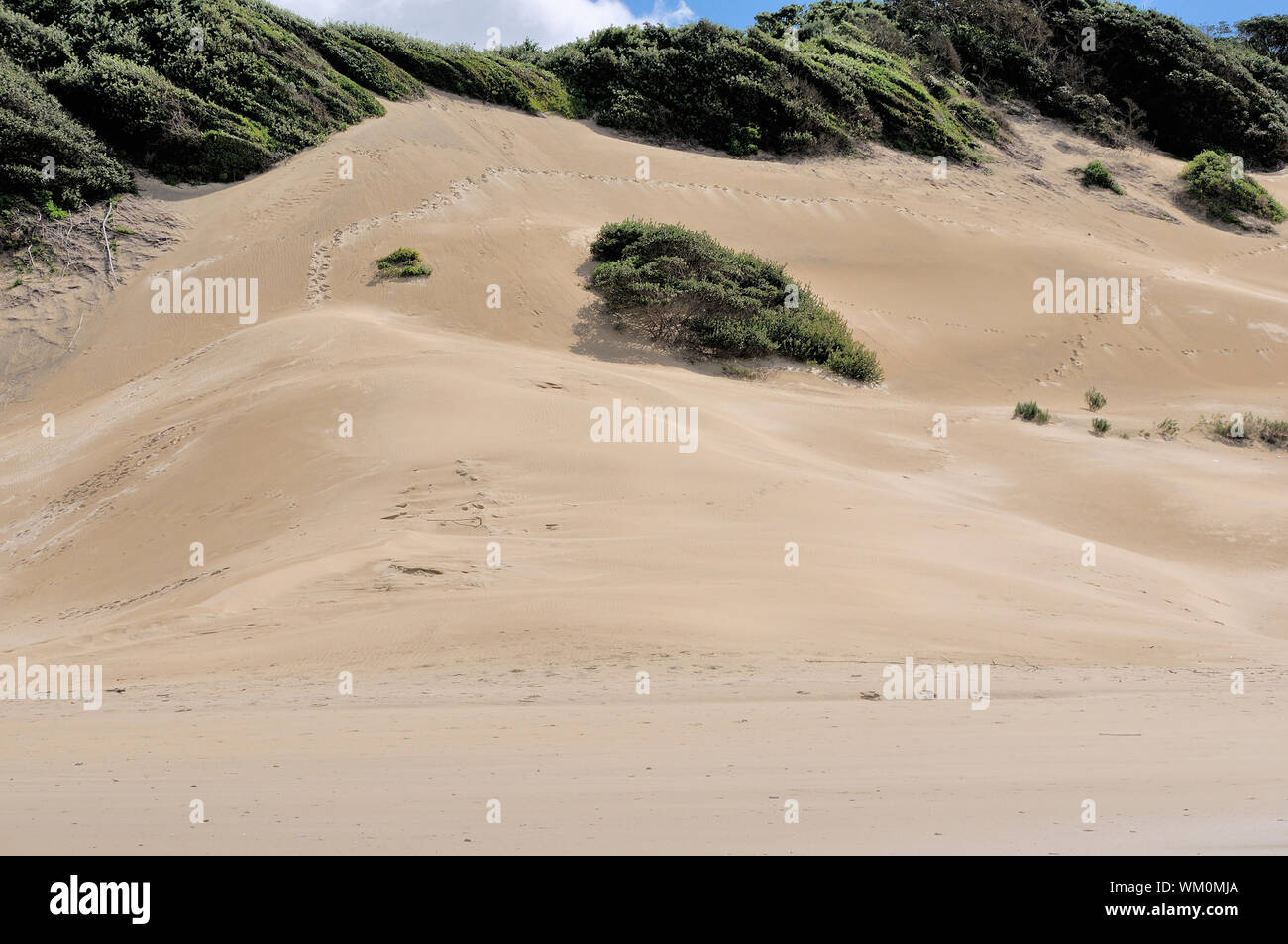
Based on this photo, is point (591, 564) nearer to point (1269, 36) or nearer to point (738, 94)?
point (738, 94)

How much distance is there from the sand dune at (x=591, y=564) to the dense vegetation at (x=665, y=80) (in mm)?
1979

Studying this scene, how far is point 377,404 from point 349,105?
1693 cm

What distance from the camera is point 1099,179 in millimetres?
29359

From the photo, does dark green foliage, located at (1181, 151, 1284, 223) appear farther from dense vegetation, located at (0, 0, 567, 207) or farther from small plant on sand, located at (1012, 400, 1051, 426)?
dense vegetation, located at (0, 0, 567, 207)

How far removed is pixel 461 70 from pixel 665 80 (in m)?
6.04

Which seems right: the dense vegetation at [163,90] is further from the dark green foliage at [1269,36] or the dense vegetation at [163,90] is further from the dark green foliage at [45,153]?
the dark green foliage at [1269,36]

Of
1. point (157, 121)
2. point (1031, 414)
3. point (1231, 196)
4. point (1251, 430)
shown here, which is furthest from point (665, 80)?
point (1251, 430)

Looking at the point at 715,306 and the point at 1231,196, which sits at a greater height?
the point at 1231,196

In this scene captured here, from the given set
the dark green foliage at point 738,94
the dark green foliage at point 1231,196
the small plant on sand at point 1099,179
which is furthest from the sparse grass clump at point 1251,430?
the dark green foliage at point 1231,196

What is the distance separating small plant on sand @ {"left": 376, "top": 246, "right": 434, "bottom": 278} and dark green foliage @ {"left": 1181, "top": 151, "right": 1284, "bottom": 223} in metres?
24.0

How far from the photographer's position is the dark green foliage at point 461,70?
27219 mm

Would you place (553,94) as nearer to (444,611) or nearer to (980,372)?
(980,372)

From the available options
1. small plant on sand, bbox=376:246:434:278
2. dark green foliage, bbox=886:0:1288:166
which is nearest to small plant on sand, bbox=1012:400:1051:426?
small plant on sand, bbox=376:246:434:278

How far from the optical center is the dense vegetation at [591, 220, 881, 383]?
57.3ft
